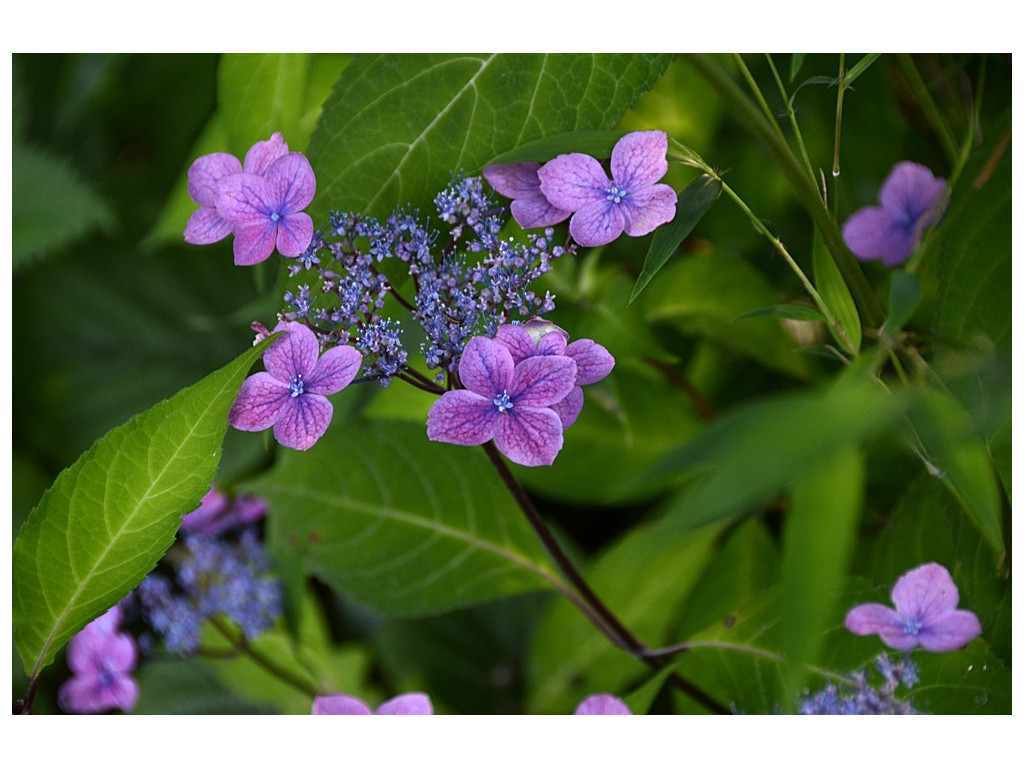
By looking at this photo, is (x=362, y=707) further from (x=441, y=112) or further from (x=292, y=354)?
(x=441, y=112)

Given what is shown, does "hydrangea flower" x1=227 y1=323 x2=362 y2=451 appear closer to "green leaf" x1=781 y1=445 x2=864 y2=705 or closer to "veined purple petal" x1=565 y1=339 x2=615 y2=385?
"veined purple petal" x1=565 y1=339 x2=615 y2=385

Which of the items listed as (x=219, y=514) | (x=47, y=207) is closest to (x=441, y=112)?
(x=219, y=514)

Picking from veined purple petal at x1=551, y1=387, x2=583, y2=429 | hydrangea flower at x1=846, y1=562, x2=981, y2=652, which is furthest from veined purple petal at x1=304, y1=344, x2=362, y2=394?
hydrangea flower at x1=846, y1=562, x2=981, y2=652

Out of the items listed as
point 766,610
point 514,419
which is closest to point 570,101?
point 514,419

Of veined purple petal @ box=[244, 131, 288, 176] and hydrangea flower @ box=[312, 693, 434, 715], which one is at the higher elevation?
veined purple petal @ box=[244, 131, 288, 176]

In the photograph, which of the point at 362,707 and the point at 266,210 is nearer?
the point at 266,210

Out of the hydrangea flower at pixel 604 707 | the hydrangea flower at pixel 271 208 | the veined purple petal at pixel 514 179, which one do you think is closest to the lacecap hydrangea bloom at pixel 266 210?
the hydrangea flower at pixel 271 208

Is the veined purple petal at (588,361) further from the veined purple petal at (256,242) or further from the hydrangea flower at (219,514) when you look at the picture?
the hydrangea flower at (219,514)
